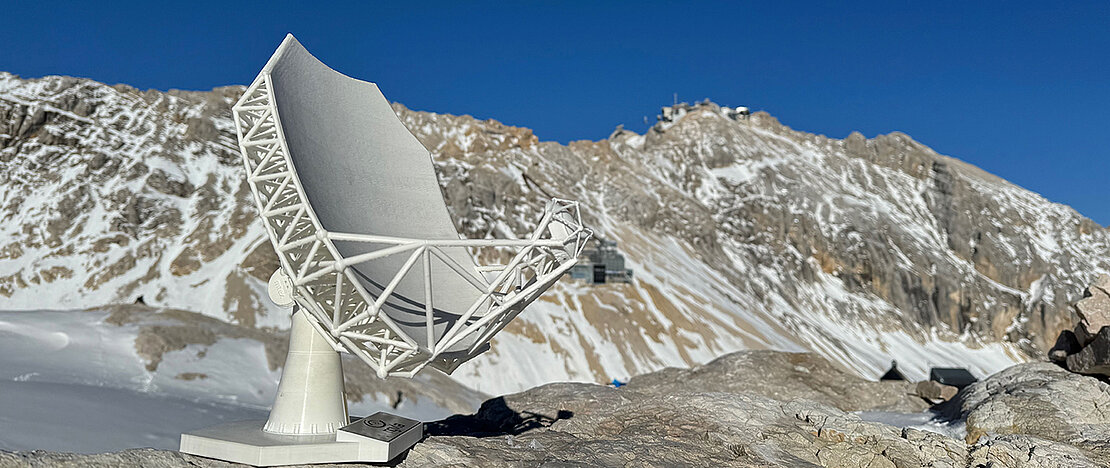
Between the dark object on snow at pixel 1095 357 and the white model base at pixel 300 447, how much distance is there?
2288 cm

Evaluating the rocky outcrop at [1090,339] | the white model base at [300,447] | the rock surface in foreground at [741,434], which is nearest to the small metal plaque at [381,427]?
the white model base at [300,447]

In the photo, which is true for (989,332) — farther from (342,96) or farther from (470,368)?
(342,96)

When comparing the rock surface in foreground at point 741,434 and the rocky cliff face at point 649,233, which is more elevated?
the rocky cliff face at point 649,233

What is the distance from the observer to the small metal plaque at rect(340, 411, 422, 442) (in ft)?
49.9

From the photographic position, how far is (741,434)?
64.5 ft

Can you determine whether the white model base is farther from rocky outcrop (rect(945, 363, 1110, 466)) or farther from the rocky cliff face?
the rocky cliff face

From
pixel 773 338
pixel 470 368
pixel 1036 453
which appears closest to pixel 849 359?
pixel 773 338

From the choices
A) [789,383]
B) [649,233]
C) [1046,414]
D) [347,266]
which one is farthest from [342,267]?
[649,233]

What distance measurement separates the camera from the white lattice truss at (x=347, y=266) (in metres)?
13.9

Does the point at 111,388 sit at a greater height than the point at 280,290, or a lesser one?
lesser

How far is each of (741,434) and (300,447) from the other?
11522 millimetres

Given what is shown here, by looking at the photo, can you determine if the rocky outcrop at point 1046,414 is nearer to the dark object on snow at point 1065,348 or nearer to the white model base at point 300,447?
the dark object on snow at point 1065,348

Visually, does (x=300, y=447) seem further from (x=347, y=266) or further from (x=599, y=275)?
(x=599, y=275)

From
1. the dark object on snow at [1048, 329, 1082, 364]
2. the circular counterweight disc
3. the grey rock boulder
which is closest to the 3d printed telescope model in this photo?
the circular counterweight disc
